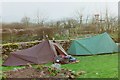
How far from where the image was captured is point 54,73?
7.25 meters

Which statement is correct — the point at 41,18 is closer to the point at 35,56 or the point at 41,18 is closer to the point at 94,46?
the point at 94,46

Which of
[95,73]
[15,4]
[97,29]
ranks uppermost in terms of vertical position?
[15,4]

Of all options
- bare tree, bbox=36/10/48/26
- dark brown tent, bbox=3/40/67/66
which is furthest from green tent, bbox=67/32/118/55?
bare tree, bbox=36/10/48/26

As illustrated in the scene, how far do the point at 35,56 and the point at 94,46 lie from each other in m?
3.95

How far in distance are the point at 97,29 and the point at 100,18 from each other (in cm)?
154

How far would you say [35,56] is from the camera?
36.7 ft

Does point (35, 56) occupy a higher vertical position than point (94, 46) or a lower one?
lower

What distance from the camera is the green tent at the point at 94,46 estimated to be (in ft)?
45.0

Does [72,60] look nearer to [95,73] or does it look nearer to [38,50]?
[38,50]

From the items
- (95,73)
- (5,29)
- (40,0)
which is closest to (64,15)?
(40,0)

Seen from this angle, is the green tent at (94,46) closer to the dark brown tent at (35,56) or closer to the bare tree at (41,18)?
the dark brown tent at (35,56)

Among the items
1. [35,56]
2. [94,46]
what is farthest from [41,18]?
[35,56]

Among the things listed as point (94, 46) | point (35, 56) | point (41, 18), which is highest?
point (41, 18)

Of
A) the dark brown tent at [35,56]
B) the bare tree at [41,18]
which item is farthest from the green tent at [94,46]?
the bare tree at [41,18]
